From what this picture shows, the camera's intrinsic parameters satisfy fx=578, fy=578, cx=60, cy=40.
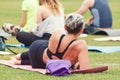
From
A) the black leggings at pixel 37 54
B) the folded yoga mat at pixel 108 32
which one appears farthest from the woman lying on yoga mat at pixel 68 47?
the folded yoga mat at pixel 108 32

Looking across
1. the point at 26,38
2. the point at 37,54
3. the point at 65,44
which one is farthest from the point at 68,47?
the point at 26,38

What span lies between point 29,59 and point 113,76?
179 cm

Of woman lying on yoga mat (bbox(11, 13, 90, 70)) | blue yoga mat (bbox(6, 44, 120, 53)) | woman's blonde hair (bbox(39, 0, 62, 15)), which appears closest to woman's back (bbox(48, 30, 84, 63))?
woman lying on yoga mat (bbox(11, 13, 90, 70))

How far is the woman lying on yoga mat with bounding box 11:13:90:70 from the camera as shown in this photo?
29.9 feet

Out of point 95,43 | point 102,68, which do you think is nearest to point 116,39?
point 95,43

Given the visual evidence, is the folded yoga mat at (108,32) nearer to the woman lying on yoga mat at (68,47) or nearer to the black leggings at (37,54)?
the black leggings at (37,54)

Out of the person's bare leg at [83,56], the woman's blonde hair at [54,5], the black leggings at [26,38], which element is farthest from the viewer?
the black leggings at [26,38]

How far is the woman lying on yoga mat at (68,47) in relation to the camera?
9125 millimetres

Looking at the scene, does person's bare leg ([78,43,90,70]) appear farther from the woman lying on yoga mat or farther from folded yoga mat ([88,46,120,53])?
folded yoga mat ([88,46,120,53])

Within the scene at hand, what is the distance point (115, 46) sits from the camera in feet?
43.5

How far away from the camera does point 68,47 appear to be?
30.3 ft

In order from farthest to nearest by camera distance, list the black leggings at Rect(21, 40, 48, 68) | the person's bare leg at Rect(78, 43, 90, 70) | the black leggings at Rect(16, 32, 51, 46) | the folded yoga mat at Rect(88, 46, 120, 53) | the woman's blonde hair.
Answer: the black leggings at Rect(16, 32, 51, 46)
the folded yoga mat at Rect(88, 46, 120, 53)
the woman's blonde hair
the black leggings at Rect(21, 40, 48, 68)
the person's bare leg at Rect(78, 43, 90, 70)

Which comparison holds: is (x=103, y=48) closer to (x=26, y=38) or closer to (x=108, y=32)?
(x=26, y=38)

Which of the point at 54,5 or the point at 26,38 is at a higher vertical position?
the point at 54,5
